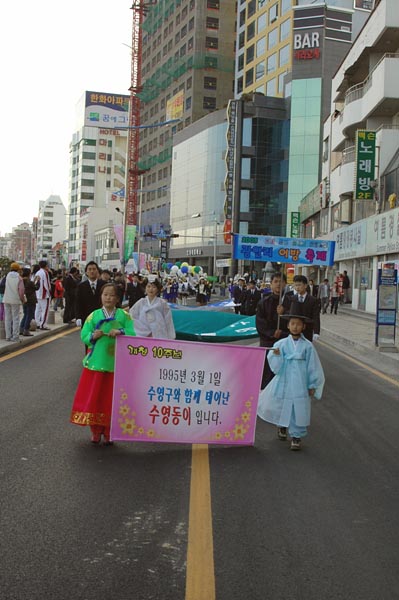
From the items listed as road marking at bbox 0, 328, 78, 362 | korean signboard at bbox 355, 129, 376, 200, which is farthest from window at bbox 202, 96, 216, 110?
road marking at bbox 0, 328, 78, 362

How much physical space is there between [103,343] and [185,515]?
7.52ft

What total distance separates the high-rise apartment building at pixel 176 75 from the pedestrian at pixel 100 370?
9073 cm

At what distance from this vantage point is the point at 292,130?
2977 inches

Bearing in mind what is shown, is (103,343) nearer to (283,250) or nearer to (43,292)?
(283,250)

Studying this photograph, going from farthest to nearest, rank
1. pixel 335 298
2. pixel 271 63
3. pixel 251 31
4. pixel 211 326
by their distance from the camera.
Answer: pixel 251 31 < pixel 271 63 < pixel 335 298 < pixel 211 326

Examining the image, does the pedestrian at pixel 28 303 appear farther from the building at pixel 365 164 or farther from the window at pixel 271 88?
the window at pixel 271 88

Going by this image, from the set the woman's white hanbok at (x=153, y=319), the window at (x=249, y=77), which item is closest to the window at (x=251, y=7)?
the window at (x=249, y=77)

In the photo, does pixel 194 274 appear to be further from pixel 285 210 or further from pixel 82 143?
pixel 82 143

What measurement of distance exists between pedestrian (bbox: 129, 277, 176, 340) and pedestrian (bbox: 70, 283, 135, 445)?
7.64 ft

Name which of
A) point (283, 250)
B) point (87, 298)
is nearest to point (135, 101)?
point (283, 250)

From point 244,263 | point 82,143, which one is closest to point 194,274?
point 244,263

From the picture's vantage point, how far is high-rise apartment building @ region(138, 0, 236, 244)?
104438mm

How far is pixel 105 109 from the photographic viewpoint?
496ft

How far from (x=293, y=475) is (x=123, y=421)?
64.9 inches
